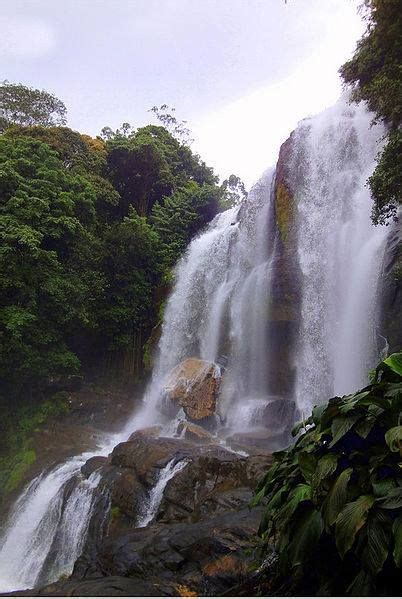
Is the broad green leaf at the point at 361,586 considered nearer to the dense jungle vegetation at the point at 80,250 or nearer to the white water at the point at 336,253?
the white water at the point at 336,253

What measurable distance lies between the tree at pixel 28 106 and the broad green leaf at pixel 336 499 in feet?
92.6

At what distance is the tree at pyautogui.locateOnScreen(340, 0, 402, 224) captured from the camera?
772cm

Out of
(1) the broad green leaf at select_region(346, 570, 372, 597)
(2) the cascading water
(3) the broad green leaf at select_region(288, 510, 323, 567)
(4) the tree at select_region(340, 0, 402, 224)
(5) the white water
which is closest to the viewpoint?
(1) the broad green leaf at select_region(346, 570, 372, 597)

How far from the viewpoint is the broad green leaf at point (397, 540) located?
68.7 inches

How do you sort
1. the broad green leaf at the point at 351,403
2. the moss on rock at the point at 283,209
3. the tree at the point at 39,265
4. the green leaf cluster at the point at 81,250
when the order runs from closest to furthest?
1. the broad green leaf at the point at 351,403
2. the tree at the point at 39,265
3. the green leaf cluster at the point at 81,250
4. the moss on rock at the point at 283,209

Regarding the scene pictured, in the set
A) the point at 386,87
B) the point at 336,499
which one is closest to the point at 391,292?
the point at 386,87

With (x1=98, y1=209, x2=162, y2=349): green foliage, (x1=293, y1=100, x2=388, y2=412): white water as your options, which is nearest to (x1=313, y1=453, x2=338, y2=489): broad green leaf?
(x1=293, y1=100, x2=388, y2=412): white water

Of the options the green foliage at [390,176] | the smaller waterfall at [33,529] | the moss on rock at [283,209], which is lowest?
the smaller waterfall at [33,529]

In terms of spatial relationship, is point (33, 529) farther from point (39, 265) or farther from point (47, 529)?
point (39, 265)

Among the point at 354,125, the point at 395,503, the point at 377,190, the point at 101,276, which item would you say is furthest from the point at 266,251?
the point at 395,503

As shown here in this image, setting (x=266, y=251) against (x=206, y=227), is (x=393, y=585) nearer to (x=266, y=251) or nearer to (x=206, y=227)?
(x=266, y=251)

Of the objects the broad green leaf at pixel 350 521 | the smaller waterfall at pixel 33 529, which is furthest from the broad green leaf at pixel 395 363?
the smaller waterfall at pixel 33 529

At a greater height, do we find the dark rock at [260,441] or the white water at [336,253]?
the white water at [336,253]

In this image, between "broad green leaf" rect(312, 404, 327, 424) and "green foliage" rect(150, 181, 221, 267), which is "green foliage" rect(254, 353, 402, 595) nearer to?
"broad green leaf" rect(312, 404, 327, 424)
